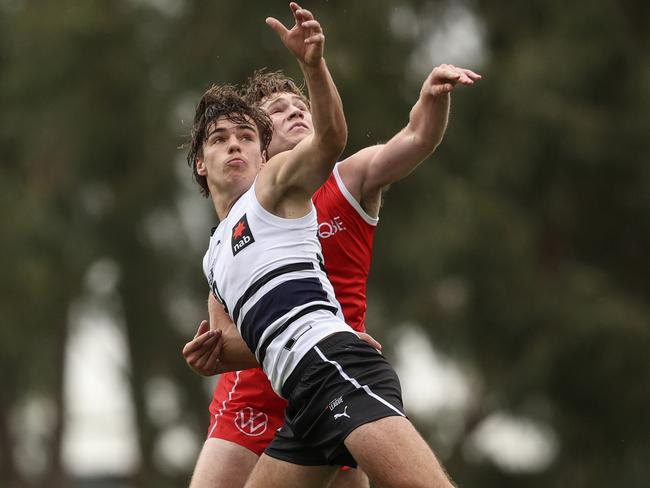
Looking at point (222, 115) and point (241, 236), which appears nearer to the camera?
point (241, 236)

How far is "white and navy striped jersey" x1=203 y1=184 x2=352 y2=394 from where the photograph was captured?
663 cm

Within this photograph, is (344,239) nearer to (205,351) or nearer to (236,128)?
(236,128)

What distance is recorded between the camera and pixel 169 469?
25641 millimetres

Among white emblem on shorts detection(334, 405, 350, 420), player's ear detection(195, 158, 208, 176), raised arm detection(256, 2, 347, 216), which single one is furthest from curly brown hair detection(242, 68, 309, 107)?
white emblem on shorts detection(334, 405, 350, 420)

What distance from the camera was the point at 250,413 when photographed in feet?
25.4

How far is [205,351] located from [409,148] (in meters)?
1.47

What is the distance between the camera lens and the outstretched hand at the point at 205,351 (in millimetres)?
7160

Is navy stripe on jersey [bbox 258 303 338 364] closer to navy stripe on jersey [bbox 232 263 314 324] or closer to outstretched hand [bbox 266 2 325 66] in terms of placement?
navy stripe on jersey [bbox 232 263 314 324]

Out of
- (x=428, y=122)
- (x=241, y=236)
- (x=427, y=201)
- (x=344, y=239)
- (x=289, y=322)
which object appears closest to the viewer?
(x=289, y=322)

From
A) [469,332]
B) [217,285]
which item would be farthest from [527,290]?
[217,285]

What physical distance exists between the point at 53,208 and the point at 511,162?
837 centimetres

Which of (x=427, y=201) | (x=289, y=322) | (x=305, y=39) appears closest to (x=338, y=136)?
(x=305, y=39)

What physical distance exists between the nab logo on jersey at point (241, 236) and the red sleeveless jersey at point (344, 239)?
83 cm

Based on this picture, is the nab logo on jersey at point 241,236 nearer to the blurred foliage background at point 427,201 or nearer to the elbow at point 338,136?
the elbow at point 338,136
